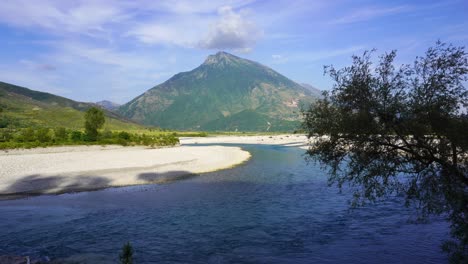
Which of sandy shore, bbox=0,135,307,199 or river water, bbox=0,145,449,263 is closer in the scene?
river water, bbox=0,145,449,263

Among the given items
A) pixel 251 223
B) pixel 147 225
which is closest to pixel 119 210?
pixel 147 225

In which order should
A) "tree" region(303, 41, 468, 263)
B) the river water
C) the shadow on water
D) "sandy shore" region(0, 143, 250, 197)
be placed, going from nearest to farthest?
"tree" region(303, 41, 468, 263) < the river water < the shadow on water < "sandy shore" region(0, 143, 250, 197)

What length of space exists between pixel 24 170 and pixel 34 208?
75.2 ft

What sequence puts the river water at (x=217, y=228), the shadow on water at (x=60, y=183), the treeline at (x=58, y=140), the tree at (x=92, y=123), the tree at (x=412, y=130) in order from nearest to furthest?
the tree at (x=412, y=130) < the river water at (x=217, y=228) < the shadow on water at (x=60, y=183) < the treeline at (x=58, y=140) < the tree at (x=92, y=123)

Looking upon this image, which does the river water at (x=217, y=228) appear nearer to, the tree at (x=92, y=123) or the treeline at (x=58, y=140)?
the treeline at (x=58, y=140)

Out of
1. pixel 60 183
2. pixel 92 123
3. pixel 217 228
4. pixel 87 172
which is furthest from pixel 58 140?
pixel 217 228

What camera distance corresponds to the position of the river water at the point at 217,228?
75.6 ft

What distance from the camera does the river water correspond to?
A: 23031 mm

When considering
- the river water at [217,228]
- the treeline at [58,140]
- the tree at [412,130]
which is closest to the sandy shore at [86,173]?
the river water at [217,228]

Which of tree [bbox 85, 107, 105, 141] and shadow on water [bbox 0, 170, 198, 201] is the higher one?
tree [bbox 85, 107, 105, 141]

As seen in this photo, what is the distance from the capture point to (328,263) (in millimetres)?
21422

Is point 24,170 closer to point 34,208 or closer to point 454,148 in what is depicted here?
point 34,208

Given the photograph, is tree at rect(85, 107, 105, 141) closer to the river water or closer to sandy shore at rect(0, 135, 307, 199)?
sandy shore at rect(0, 135, 307, 199)

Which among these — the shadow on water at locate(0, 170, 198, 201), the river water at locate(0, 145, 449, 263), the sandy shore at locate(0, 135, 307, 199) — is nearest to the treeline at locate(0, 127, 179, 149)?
the sandy shore at locate(0, 135, 307, 199)
